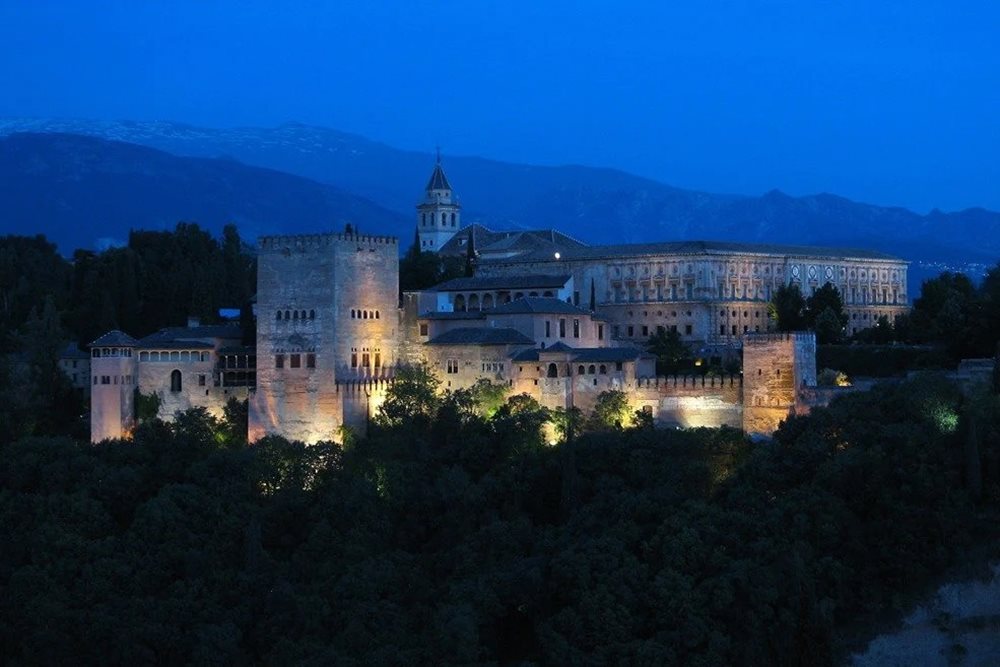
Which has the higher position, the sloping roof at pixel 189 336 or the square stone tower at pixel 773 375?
the sloping roof at pixel 189 336

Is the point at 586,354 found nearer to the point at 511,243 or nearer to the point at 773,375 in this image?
the point at 773,375

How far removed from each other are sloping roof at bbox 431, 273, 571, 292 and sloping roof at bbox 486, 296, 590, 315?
518 cm

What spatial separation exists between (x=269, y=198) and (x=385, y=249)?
309 ft

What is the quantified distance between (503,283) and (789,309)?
10.7 m

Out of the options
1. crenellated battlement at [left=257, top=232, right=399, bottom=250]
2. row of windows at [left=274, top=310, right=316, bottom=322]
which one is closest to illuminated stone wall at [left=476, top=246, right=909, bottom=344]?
crenellated battlement at [left=257, top=232, right=399, bottom=250]

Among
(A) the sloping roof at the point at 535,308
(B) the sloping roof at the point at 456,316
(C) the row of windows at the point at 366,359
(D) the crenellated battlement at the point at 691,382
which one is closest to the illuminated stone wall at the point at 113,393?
(C) the row of windows at the point at 366,359

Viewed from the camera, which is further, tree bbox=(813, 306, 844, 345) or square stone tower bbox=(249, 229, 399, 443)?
tree bbox=(813, 306, 844, 345)

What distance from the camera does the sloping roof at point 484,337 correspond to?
51188mm

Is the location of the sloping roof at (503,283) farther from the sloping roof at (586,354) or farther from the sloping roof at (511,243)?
the sloping roof at (511,243)

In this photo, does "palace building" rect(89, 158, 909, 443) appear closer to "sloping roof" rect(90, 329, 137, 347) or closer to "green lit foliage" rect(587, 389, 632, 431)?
"sloping roof" rect(90, 329, 137, 347)

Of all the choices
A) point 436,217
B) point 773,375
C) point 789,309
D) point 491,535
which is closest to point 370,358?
point 491,535

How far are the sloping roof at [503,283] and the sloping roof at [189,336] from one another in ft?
26.2

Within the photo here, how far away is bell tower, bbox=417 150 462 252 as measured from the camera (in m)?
87.1

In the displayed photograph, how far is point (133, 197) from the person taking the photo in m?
141
